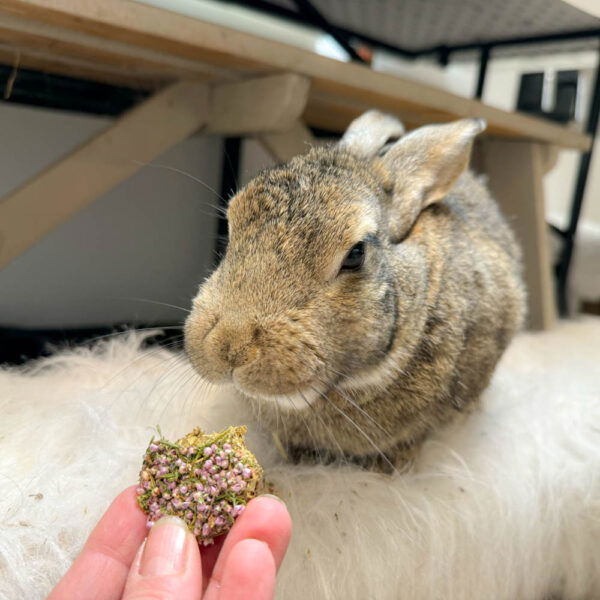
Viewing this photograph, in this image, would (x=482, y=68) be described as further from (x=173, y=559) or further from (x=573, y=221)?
(x=173, y=559)

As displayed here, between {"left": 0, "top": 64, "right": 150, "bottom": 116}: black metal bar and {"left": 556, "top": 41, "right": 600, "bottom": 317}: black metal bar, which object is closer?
{"left": 0, "top": 64, "right": 150, "bottom": 116}: black metal bar

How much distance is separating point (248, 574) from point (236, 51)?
3.07 ft

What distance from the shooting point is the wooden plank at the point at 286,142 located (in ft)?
4.63

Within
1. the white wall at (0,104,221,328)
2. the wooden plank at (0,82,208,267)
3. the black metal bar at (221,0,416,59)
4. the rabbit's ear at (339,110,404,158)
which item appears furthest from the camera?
the black metal bar at (221,0,416,59)

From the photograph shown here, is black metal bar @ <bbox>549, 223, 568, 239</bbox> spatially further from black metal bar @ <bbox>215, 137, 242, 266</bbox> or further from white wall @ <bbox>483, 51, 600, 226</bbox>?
black metal bar @ <bbox>215, 137, 242, 266</bbox>

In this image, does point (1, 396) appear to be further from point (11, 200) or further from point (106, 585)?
point (106, 585)

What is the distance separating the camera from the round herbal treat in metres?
0.65

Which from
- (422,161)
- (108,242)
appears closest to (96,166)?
(108,242)

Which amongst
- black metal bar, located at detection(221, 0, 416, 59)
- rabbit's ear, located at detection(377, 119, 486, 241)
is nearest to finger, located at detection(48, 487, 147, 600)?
rabbit's ear, located at detection(377, 119, 486, 241)

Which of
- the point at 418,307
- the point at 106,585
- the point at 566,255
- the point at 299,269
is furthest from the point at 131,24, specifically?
the point at 566,255

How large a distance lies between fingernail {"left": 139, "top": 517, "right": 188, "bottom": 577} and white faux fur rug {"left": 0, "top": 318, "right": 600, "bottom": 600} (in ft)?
0.77

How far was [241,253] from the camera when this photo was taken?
0.82m

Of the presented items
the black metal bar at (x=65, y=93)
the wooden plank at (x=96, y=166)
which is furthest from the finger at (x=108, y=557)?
the black metal bar at (x=65, y=93)

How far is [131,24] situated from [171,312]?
95 centimetres
